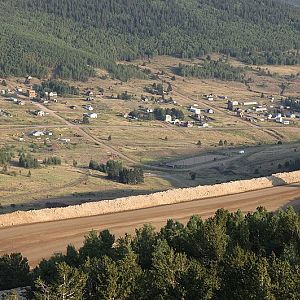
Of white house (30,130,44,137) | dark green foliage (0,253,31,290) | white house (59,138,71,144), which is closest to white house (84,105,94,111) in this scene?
white house (30,130,44,137)

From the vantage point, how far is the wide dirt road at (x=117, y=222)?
102ft

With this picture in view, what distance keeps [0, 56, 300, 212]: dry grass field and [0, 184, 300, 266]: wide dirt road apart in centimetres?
1784

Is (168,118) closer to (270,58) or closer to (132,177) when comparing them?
(132,177)

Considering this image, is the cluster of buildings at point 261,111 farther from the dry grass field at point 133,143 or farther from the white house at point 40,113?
the white house at point 40,113

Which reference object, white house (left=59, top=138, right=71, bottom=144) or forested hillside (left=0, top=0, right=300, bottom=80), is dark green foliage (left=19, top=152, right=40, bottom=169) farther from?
forested hillside (left=0, top=0, right=300, bottom=80)

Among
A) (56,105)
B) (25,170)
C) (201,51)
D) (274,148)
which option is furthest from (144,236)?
(201,51)

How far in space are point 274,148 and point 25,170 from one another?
1276 inches

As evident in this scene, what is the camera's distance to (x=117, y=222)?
34406 mm

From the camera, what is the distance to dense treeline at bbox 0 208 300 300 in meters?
18.6

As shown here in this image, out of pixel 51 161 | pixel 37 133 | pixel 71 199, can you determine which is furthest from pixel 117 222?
pixel 37 133

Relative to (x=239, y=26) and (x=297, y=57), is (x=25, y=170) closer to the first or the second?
(x=297, y=57)

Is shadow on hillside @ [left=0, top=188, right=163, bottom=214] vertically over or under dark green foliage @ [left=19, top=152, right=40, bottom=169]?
over

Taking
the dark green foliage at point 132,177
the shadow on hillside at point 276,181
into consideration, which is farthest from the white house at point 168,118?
the shadow on hillside at point 276,181

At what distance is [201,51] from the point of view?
167000 millimetres
